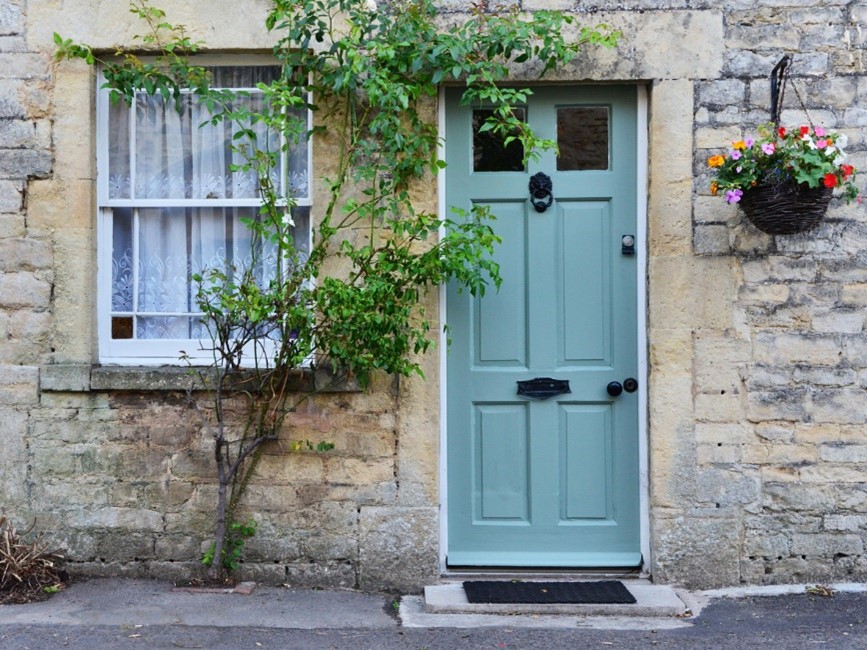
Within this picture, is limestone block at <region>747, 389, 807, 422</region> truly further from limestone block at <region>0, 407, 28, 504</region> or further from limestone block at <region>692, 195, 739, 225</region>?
limestone block at <region>0, 407, 28, 504</region>

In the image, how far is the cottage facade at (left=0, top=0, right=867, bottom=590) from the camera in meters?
5.21

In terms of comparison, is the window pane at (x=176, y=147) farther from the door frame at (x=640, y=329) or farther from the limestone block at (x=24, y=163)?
the door frame at (x=640, y=329)

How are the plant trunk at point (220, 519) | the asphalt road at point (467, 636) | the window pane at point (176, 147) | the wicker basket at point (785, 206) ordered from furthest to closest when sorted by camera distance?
the window pane at point (176, 147)
the plant trunk at point (220, 519)
the wicker basket at point (785, 206)
the asphalt road at point (467, 636)

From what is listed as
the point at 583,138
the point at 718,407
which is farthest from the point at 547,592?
the point at 583,138

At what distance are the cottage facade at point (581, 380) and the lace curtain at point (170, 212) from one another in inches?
6.7

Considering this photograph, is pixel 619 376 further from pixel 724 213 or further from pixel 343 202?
pixel 343 202

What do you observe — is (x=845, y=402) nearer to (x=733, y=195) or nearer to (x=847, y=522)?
(x=847, y=522)

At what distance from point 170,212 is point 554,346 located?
7.34 ft

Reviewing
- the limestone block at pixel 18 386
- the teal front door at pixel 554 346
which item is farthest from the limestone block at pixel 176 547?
the teal front door at pixel 554 346

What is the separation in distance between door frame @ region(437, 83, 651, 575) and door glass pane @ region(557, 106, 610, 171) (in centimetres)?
17

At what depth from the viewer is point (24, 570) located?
5094 mm

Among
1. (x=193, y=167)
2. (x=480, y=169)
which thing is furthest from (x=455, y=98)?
(x=193, y=167)

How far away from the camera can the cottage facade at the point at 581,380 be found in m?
5.21

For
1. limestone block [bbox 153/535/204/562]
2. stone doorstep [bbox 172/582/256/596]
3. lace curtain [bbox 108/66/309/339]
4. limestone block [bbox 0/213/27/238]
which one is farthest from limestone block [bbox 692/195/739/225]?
limestone block [bbox 0/213/27/238]
